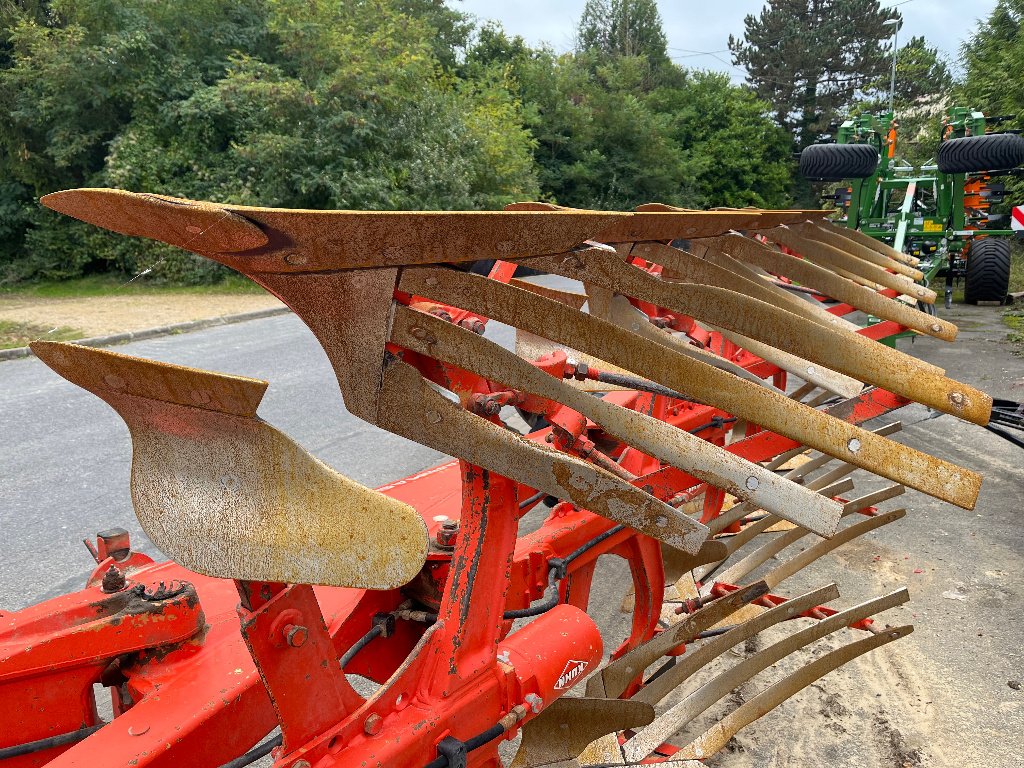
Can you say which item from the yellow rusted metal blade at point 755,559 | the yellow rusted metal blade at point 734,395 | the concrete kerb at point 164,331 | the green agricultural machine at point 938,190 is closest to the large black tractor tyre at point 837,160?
the green agricultural machine at point 938,190

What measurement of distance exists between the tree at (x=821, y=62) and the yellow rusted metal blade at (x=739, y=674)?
32.9 metres

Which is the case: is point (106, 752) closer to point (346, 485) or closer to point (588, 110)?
point (346, 485)

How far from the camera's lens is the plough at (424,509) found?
107 cm

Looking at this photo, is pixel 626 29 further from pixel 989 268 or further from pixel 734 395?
pixel 734 395

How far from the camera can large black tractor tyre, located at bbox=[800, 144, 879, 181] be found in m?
6.89

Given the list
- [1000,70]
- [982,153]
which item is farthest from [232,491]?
[1000,70]

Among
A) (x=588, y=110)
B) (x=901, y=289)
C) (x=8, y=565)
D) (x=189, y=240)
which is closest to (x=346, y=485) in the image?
(x=189, y=240)

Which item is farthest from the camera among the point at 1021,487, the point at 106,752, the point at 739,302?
the point at 1021,487

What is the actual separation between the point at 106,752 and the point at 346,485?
0.72m

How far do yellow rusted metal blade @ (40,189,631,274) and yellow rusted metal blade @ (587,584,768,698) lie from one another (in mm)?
1389

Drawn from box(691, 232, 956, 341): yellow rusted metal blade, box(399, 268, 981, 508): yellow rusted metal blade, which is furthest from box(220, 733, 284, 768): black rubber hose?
box(691, 232, 956, 341): yellow rusted metal blade

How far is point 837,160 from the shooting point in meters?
6.95

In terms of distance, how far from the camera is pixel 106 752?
1.36 m

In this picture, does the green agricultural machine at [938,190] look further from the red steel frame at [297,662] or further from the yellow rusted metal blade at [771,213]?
the red steel frame at [297,662]
